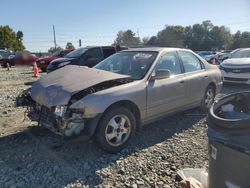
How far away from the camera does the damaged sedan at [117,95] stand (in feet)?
12.0

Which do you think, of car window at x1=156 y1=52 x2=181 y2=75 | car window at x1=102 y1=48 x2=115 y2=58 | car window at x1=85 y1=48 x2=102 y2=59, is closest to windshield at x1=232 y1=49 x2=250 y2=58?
car window at x1=102 y1=48 x2=115 y2=58

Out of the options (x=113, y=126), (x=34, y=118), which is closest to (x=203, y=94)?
(x=113, y=126)

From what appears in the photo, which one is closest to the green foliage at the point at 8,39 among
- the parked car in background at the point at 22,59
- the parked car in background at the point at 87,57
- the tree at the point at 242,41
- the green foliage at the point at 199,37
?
the green foliage at the point at 199,37

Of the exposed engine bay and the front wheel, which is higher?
the exposed engine bay

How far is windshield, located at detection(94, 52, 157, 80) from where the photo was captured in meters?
4.56

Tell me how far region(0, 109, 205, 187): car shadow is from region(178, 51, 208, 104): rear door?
676mm

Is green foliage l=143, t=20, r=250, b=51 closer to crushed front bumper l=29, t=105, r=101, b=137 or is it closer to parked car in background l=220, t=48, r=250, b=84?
parked car in background l=220, t=48, r=250, b=84

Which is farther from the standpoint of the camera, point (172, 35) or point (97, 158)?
point (172, 35)

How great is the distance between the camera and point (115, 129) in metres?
3.94

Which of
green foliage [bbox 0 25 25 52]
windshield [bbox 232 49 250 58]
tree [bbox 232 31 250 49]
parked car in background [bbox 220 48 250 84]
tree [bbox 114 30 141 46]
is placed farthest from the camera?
tree [bbox 114 30 141 46]

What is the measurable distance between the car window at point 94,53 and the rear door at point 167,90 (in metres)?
7.11

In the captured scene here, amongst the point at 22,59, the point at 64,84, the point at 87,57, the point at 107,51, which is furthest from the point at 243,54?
the point at 22,59

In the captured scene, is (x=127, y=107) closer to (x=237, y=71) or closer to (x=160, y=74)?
(x=160, y=74)

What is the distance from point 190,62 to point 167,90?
121cm
